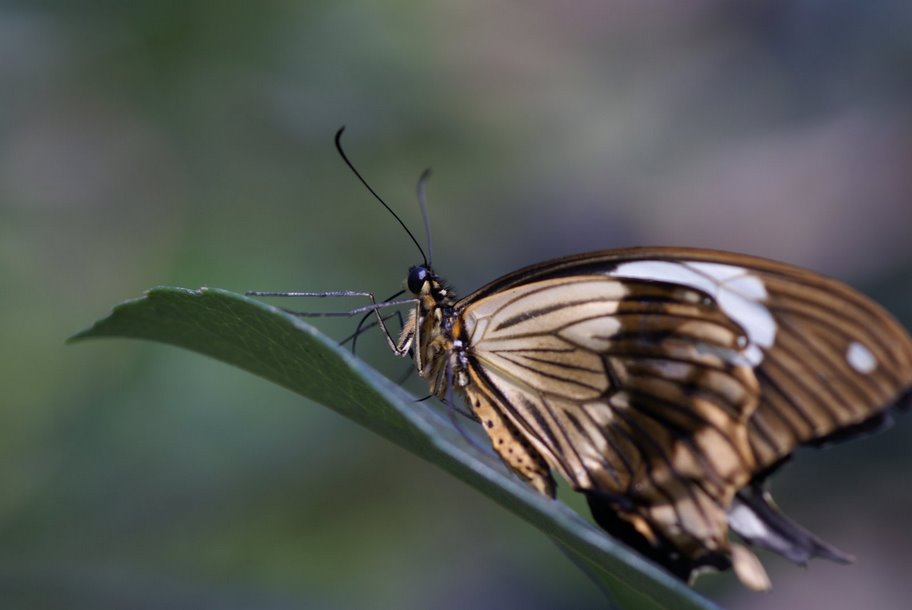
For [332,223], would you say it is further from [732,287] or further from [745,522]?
[745,522]

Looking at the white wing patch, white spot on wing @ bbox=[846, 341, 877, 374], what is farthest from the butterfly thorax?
white spot on wing @ bbox=[846, 341, 877, 374]

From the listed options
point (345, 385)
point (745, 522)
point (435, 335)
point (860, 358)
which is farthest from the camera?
point (435, 335)

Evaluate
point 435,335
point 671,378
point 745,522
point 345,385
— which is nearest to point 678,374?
point 671,378

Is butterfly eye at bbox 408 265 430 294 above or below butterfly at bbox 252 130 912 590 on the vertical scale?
above

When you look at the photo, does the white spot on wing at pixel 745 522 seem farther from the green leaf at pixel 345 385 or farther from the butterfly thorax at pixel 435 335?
the butterfly thorax at pixel 435 335

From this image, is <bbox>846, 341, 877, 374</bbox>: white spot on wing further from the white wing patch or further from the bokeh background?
the bokeh background

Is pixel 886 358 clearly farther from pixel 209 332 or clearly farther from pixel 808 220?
pixel 808 220

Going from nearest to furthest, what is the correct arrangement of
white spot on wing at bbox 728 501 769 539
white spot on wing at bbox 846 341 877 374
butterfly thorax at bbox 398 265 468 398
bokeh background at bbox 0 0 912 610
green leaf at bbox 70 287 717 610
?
green leaf at bbox 70 287 717 610 < white spot on wing at bbox 846 341 877 374 < white spot on wing at bbox 728 501 769 539 < butterfly thorax at bbox 398 265 468 398 < bokeh background at bbox 0 0 912 610
